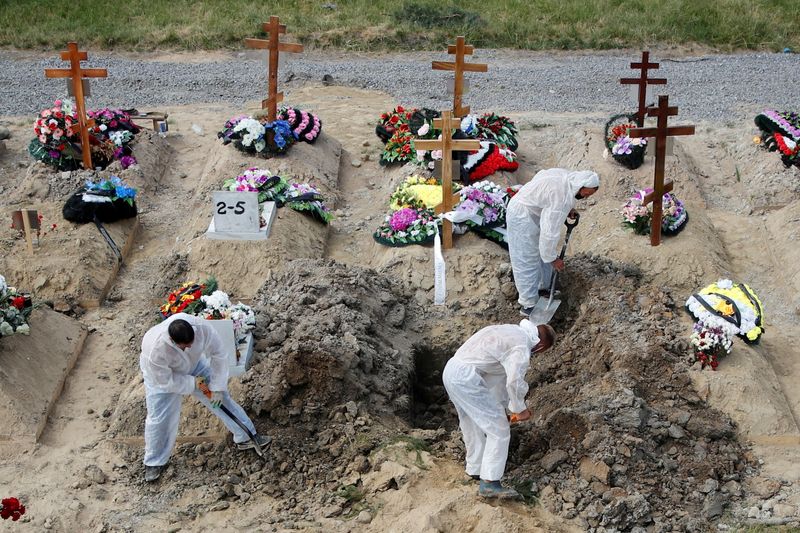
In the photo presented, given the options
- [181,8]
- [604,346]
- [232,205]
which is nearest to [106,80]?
[181,8]

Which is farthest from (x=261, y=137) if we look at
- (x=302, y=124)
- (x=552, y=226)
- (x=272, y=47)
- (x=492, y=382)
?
(x=492, y=382)

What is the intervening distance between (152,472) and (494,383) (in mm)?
2832

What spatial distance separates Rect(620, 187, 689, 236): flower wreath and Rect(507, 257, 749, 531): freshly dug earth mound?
1.59 metres

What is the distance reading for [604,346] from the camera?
1002cm

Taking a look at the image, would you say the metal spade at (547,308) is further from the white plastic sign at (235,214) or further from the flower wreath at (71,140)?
the flower wreath at (71,140)

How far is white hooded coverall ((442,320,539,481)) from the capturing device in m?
7.94

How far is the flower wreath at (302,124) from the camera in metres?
15.6

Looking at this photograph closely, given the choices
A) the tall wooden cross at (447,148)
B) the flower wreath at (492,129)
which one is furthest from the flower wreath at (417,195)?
the flower wreath at (492,129)

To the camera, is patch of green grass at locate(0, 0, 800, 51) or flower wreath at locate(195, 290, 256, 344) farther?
patch of green grass at locate(0, 0, 800, 51)

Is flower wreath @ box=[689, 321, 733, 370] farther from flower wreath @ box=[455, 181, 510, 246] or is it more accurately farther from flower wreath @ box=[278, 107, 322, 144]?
flower wreath @ box=[278, 107, 322, 144]

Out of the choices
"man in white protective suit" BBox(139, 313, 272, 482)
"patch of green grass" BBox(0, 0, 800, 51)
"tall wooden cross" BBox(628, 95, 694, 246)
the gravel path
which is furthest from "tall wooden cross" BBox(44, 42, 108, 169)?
"patch of green grass" BBox(0, 0, 800, 51)

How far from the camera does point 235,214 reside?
40.2 feet

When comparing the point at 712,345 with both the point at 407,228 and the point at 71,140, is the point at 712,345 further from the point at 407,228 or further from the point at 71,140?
the point at 71,140

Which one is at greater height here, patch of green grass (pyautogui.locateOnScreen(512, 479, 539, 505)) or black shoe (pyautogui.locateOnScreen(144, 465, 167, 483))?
patch of green grass (pyautogui.locateOnScreen(512, 479, 539, 505))
